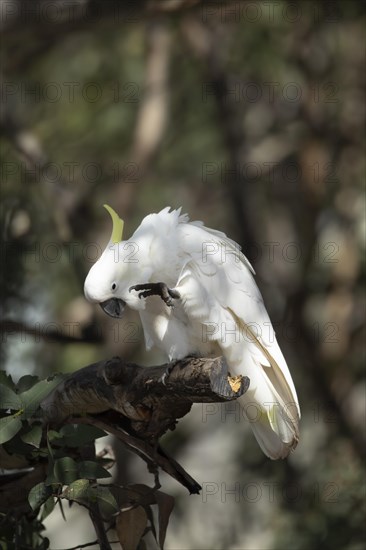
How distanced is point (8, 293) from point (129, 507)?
6.12ft

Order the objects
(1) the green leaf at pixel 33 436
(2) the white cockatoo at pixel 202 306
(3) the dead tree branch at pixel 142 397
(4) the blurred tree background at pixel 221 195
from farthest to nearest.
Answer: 1. (4) the blurred tree background at pixel 221 195
2. (2) the white cockatoo at pixel 202 306
3. (1) the green leaf at pixel 33 436
4. (3) the dead tree branch at pixel 142 397

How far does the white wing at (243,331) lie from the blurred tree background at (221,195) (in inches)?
63.2

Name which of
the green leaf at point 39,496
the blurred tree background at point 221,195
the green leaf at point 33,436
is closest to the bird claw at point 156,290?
the green leaf at point 33,436

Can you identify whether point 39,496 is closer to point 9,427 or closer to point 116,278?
point 9,427

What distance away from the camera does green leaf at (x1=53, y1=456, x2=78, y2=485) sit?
2.03 m

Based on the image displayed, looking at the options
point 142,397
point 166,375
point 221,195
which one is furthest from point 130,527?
point 221,195

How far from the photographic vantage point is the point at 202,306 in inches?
91.6

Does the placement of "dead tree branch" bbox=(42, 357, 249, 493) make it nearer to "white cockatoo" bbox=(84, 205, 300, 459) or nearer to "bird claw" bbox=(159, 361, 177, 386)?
"bird claw" bbox=(159, 361, 177, 386)

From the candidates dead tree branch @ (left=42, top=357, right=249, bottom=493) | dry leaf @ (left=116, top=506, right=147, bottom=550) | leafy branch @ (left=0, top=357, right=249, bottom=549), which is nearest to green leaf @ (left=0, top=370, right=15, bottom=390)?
leafy branch @ (left=0, top=357, right=249, bottom=549)

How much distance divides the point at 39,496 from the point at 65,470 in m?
0.09

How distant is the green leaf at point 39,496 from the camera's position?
2.00 metres

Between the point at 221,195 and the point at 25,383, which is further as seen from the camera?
the point at 221,195

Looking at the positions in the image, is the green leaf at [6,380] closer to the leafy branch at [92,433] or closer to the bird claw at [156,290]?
the leafy branch at [92,433]

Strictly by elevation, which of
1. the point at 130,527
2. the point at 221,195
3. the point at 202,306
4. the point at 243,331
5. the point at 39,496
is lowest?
the point at 221,195
